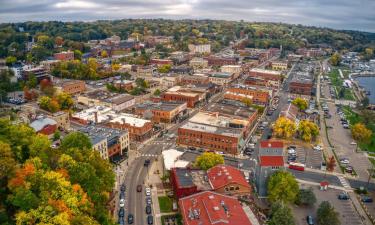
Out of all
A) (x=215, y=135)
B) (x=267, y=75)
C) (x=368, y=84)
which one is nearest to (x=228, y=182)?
(x=215, y=135)

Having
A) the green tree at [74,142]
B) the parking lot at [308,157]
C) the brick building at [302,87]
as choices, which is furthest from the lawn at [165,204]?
the brick building at [302,87]

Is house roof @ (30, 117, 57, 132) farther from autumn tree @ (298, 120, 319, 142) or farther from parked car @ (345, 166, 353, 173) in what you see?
parked car @ (345, 166, 353, 173)

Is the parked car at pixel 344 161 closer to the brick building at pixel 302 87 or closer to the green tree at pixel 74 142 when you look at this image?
the green tree at pixel 74 142

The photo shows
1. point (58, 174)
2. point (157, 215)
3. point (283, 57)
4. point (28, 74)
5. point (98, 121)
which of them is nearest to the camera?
point (58, 174)

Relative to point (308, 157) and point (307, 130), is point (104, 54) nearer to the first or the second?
point (307, 130)

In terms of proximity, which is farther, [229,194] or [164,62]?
[164,62]

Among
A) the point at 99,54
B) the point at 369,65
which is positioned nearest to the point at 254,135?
the point at 99,54

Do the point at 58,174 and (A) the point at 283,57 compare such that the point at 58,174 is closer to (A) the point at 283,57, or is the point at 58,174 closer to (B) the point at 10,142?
(B) the point at 10,142

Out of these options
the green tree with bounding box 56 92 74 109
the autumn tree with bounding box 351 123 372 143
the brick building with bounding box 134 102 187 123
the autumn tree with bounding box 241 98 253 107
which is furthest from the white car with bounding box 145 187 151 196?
the autumn tree with bounding box 241 98 253 107
